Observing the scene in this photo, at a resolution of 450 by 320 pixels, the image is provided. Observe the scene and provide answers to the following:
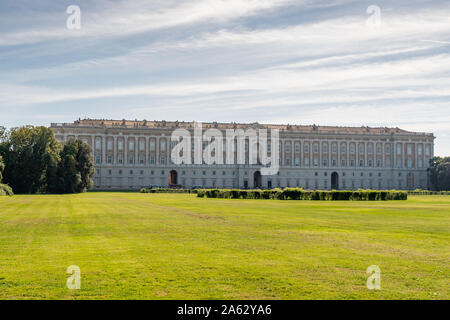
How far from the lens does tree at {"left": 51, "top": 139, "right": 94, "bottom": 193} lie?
6556cm

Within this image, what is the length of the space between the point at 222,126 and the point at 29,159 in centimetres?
4946

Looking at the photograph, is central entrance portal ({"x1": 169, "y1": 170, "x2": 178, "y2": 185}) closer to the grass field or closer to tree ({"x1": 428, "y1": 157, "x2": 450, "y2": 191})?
tree ({"x1": 428, "y1": 157, "x2": 450, "y2": 191})

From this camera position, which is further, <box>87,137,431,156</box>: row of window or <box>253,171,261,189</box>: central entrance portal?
<box>253,171,261,189</box>: central entrance portal

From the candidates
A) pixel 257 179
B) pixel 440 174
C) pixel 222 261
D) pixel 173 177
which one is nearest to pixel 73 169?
pixel 173 177

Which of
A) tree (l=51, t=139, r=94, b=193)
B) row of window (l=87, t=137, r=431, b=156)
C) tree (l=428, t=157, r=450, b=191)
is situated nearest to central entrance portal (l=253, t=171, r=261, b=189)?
row of window (l=87, t=137, r=431, b=156)

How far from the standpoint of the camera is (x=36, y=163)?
6322cm

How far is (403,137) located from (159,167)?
55.3m

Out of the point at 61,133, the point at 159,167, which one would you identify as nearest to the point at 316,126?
the point at 159,167

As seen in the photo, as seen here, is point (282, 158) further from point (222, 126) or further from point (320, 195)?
point (320, 195)

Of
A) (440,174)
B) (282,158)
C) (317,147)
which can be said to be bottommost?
(440,174)

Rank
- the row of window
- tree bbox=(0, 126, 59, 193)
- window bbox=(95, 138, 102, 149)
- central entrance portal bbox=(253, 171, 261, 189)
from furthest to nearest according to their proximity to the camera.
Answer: central entrance portal bbox=(253, 171, 261, 189), the row of window, window bbox=(95, 138, 102, 149), tree bbox=(0, 126, 59, 193)

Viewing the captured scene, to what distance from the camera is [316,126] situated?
112 meters

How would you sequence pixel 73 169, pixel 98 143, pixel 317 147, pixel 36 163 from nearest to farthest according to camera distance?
pixel 36 163 < pixel 73 169 < pixel 98 143 < pixel 317 147
